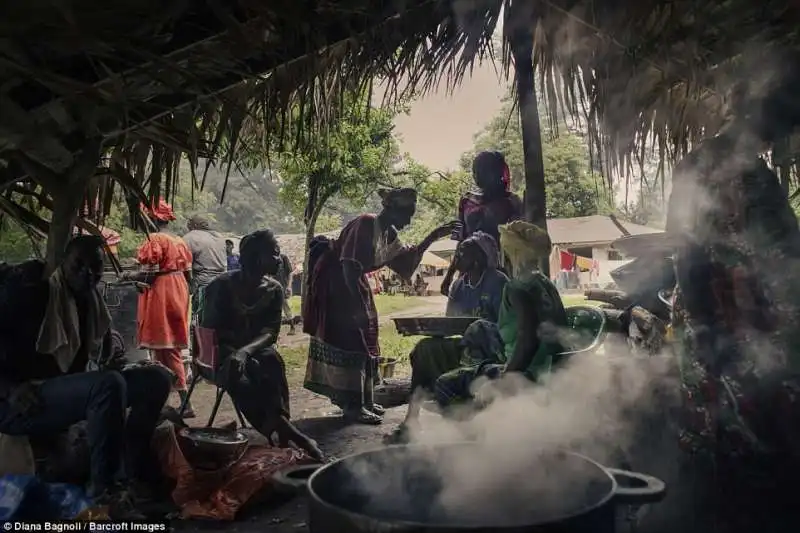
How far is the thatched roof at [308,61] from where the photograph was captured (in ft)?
7.43

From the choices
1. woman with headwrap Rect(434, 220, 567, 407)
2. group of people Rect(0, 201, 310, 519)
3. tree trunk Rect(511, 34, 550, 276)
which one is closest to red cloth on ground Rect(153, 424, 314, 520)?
group of people Rect(0, 201, 310, 519)

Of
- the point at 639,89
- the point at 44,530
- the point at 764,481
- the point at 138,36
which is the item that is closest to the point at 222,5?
the point at 138,36

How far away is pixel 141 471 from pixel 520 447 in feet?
7.73

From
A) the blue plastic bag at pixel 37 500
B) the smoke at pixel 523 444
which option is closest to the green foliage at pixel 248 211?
the smoke at pixel 523 444

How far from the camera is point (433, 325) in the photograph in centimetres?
411

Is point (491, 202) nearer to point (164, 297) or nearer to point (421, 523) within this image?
point (164, 297)

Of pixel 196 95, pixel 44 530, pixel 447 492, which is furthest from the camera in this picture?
pixel 196 95

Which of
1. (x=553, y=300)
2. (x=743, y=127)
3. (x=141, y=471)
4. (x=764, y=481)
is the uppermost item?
(x=743, y=127)

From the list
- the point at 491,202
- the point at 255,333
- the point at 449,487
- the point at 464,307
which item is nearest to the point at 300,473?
the point at 449,487

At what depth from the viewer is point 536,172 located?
493 centimetres

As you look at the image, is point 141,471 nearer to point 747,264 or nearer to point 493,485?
point 493,485

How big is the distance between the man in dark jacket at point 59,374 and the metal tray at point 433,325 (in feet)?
5.82

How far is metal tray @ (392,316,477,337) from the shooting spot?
4.08 m

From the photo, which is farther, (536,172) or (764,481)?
(536,172)
